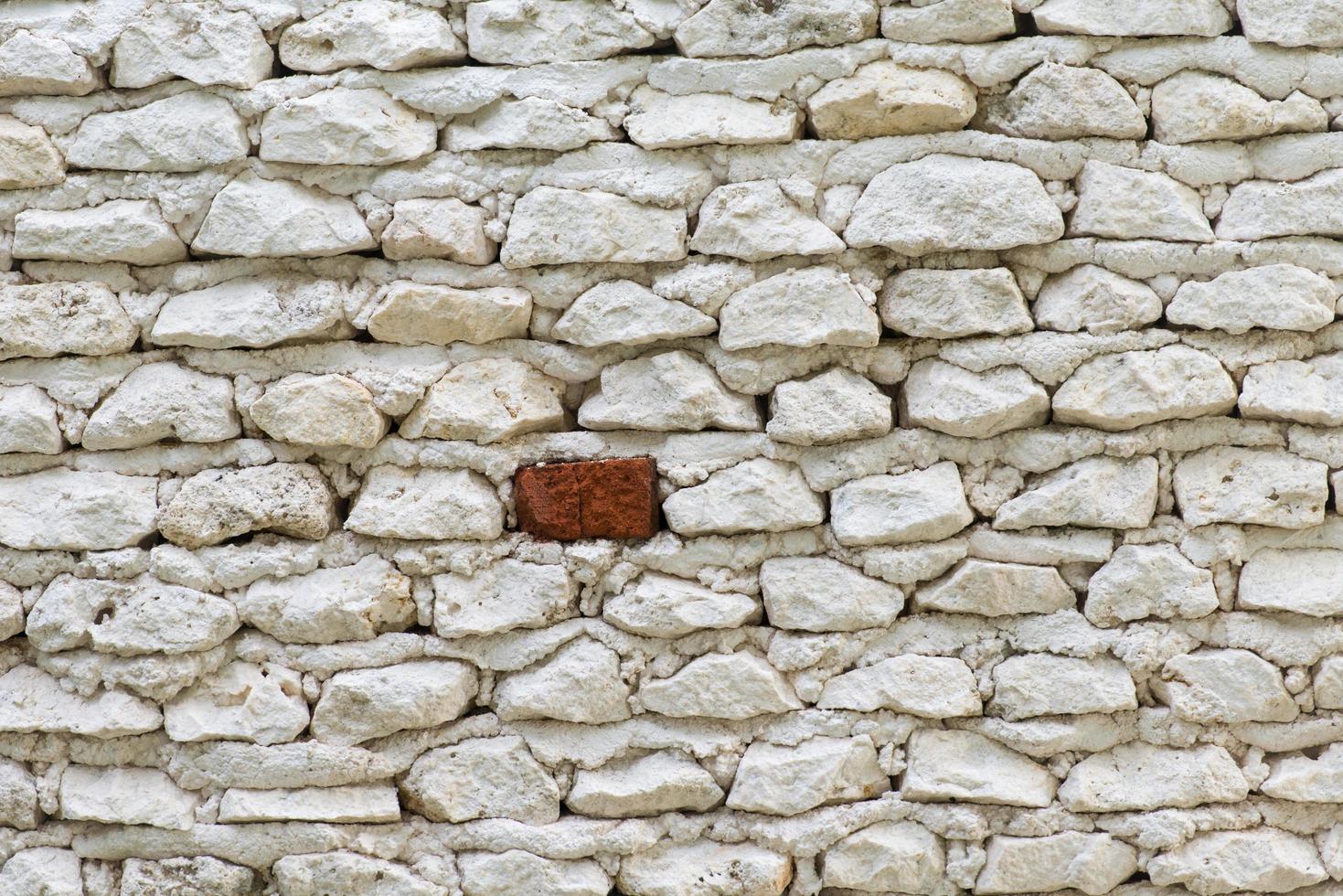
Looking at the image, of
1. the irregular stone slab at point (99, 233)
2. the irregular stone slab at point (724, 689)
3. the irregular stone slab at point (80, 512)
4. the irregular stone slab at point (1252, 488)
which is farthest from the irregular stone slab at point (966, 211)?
the irregular stone slab at point (80, 512)

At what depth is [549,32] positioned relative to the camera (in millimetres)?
1852

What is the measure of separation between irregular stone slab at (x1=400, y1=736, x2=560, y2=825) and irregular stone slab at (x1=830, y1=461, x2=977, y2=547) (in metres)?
0.65

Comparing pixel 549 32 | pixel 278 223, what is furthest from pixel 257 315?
pixel 549 32

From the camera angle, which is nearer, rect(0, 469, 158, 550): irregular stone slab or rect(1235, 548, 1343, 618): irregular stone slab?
rect(1235, 548, 1343, 618): irregular stone slab

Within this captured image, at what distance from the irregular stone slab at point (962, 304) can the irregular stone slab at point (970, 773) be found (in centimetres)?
66

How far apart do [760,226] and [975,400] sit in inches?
17.6

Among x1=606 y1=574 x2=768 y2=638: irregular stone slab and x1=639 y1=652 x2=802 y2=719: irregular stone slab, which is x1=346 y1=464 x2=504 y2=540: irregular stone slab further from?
x1=639 y1=652 x2=802 y2=719: irregular stone slab

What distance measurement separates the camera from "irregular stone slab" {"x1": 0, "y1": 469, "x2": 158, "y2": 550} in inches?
73.5

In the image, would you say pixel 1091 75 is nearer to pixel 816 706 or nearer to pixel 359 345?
pixel 816 706

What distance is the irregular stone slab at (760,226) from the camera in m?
1.80

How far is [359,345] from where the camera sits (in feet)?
6.18

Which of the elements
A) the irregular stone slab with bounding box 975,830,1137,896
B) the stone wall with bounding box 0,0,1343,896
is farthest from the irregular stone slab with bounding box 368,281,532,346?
the irregular stone slab with bounding box 975,830,1137,896

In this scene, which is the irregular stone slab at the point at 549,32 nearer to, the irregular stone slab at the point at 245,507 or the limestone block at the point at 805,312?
the limestone block at the point at 805,312

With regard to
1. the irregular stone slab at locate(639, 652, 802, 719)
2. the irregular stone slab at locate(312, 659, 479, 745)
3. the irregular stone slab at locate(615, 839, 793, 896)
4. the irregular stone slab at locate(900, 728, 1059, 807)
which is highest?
the irregular stone slab at locate(639, 652, 802, 719)
